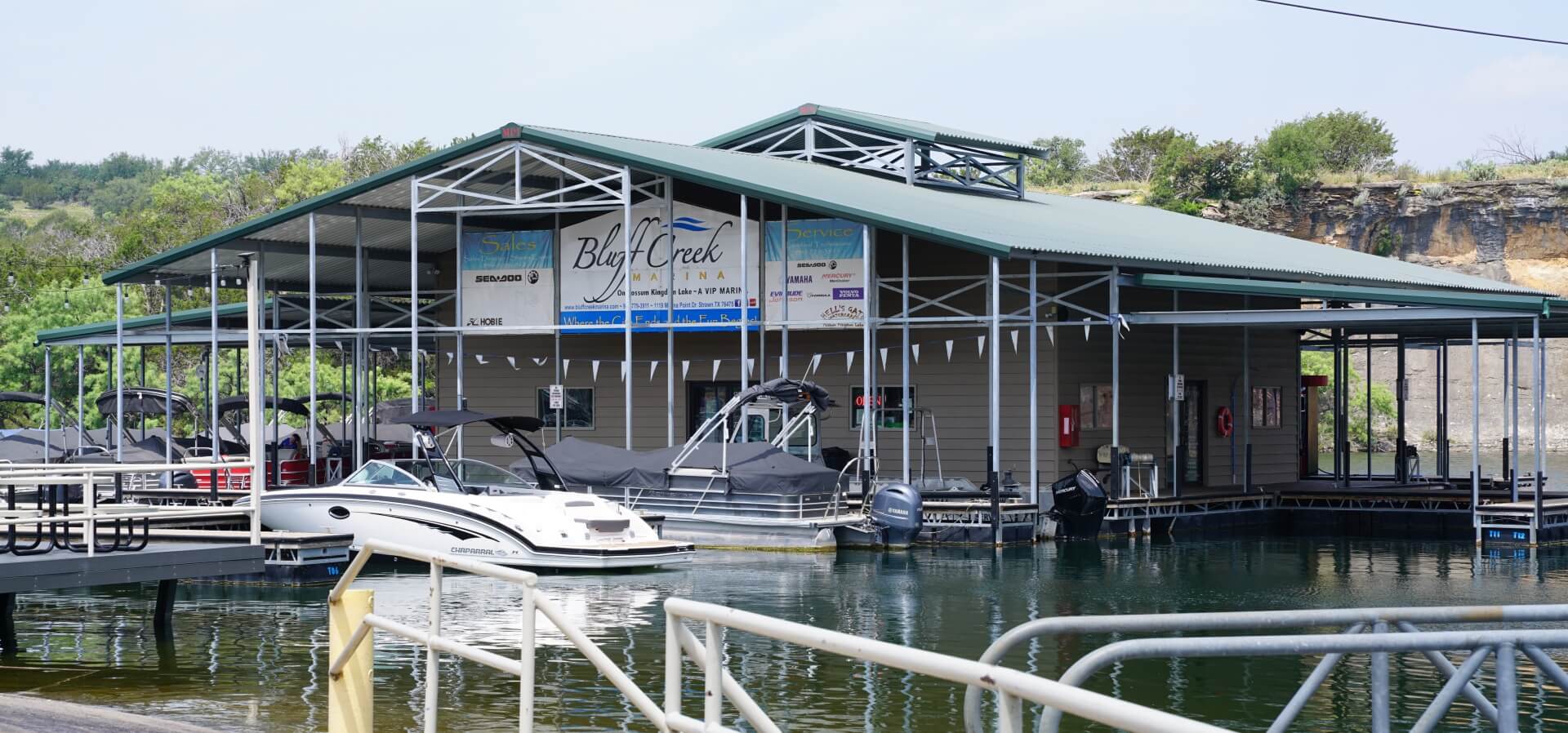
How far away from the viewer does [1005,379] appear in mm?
28250

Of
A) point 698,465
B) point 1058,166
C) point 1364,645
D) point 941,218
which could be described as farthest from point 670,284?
point 1058,166

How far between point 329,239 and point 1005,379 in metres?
12.2

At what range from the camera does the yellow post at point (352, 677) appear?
848 cm

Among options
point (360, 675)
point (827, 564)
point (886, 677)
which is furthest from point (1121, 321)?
point (360, 675)

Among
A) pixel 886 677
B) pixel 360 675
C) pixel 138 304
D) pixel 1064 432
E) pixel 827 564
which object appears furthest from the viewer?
pixel 138 304

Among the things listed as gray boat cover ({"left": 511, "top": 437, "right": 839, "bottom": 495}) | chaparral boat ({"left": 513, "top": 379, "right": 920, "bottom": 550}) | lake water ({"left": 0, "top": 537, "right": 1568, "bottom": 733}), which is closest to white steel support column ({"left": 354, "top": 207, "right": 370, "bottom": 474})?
gray boat cover ({"left": 511, "top": 437, "right": 839, "bottom": 495})

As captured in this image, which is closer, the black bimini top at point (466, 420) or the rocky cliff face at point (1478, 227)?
the black bimini top at point (466, 420)

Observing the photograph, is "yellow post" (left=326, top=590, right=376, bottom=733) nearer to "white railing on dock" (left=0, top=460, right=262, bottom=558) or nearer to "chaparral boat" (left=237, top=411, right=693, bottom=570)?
"white railing on dock" (left=0, top=460, right=262, bottom=558)

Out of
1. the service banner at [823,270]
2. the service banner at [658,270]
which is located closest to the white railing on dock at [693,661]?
the service banner at [823,270]

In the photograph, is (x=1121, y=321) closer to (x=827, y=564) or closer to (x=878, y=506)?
(x=878, y=506)

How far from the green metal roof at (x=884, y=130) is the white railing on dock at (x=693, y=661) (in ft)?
82.9

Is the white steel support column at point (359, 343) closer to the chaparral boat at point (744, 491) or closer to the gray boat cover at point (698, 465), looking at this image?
the gray boat cover at point (698, 465)

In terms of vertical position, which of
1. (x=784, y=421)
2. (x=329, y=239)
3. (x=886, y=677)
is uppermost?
(x=329, y=239)

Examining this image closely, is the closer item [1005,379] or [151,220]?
[1005,379]
